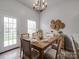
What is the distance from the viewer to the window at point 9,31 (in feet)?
12.7

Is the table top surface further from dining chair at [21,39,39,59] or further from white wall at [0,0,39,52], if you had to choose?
white wall at [0,0,39,52]

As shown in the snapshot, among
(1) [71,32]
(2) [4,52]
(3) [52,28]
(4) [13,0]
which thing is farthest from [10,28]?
(1) [71,32]

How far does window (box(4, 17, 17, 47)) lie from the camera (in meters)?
3.88

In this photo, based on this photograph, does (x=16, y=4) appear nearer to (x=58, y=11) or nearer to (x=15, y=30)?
(x=15, y=30)

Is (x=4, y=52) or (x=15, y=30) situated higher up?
(x=15, y=30)

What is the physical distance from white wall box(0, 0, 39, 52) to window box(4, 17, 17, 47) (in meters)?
0.21

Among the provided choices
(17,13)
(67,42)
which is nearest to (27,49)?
(17,13)

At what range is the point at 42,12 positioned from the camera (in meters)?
5.98

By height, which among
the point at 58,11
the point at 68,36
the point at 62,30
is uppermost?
the point at 58,11

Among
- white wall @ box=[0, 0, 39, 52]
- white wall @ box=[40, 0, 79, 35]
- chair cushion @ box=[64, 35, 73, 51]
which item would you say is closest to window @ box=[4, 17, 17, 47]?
white wall @ box=[0, 0, 39, 52]

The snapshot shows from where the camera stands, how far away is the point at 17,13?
4.46 meters

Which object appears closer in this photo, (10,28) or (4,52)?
(4,52)

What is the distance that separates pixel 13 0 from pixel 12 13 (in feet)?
2.35

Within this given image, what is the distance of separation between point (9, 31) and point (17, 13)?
3.70ft
